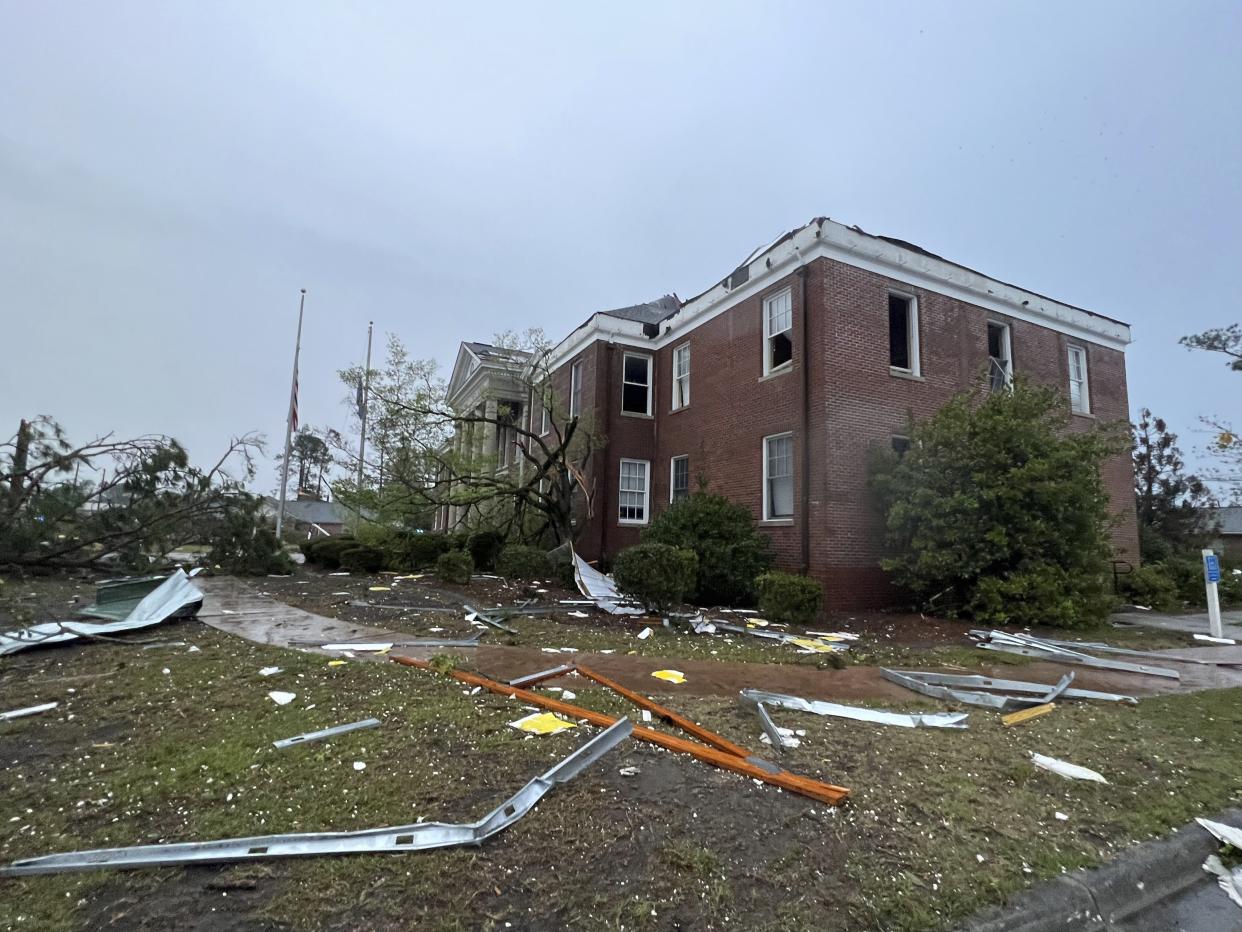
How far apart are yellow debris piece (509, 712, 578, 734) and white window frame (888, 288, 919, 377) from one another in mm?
11525

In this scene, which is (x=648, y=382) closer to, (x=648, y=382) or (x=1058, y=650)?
(x=648, y=382)

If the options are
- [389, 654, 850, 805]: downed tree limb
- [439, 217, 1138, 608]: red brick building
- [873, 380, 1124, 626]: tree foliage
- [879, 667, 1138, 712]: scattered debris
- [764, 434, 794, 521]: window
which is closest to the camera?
[389, 654, 850, 805]: downed tree limb

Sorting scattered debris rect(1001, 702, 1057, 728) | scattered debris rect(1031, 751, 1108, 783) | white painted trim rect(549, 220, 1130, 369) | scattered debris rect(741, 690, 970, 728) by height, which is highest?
white painted trim rect(549, 220, 1130, 369)

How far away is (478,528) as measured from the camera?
18828 mm

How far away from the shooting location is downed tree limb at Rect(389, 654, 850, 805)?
3.37 metres

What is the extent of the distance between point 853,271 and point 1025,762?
35.7ft

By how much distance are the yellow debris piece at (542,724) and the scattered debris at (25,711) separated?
358 cm

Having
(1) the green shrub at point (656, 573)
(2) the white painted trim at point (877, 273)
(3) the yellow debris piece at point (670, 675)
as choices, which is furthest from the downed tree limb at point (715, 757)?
(2) the white painted trim at point (877, 273)

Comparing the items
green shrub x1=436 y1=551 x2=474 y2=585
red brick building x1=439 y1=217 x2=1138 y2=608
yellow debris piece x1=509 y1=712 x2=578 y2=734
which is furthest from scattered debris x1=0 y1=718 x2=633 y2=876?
green shrub x1=436 y1=551 x2=474 y2=585

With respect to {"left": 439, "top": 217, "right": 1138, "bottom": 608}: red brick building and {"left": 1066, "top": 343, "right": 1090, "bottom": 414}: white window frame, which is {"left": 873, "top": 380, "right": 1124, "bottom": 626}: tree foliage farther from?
{"left": 1066, "top": 343, "right": 1090, "bottom": 414}: white window frame

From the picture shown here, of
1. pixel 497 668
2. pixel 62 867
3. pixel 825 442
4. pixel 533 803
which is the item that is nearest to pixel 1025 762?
pixel 533 803

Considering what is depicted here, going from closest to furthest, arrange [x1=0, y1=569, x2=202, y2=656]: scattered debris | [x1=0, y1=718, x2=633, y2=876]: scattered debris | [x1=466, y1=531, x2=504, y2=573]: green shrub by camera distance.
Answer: [x1=0, y1=718, x2=633, y2=876]: scattered debris → [x1=0, y1=569, x2=202, y2=656]: scattered debris → [x1=466, y1=531, x2=504, y2=573]: green shrub

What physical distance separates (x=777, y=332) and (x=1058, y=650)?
8.13 m

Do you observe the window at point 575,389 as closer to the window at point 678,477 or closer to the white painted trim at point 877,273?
the white painted trim at point 877,273
